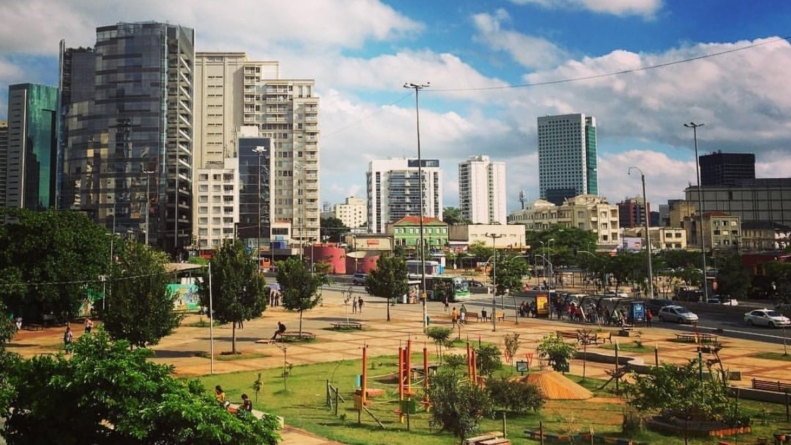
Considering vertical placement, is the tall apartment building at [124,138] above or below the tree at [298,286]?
above

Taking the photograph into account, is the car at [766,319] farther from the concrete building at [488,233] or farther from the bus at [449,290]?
the concrete building at [488,233]

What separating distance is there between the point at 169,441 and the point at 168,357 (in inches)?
967

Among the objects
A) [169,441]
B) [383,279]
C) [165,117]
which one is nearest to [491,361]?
[169,441]

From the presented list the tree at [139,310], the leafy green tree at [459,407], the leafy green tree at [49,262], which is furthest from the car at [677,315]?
the leafy green tree at [49,262]

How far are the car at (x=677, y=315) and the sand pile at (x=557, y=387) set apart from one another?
1079 inches

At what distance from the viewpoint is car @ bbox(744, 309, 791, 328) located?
144 ft

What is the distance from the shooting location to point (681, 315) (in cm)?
4784

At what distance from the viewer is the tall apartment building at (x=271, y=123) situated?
153250mm

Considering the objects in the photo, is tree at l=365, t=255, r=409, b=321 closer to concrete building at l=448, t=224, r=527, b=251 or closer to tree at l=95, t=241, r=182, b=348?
tree at l=95, t=241, r=182, b=348

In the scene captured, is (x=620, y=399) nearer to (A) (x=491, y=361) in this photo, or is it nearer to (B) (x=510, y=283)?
(A) (x=491, y=361)

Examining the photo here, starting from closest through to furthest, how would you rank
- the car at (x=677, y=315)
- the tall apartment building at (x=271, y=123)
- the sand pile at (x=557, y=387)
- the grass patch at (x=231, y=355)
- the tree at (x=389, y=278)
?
1. the sand pile at (x=557, y=387)
2. the grass patch at (x=231, y=355)
3. the car at (x=677, y=315)
4. the tree at (x=389, y=278)
5. the tall apartment building at (x=271, y=123)

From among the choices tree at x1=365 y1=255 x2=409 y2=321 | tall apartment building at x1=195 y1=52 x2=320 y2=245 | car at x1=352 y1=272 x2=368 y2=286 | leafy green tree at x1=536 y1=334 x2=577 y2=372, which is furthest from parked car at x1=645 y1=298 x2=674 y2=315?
tall apartment building at x1=195 y1=52 x2=320 y2=245

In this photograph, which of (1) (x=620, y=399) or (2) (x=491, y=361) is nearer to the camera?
(1) (x=620, y=399)

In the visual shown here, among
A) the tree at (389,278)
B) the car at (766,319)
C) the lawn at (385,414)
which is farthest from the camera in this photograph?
the tree at (389,278)
